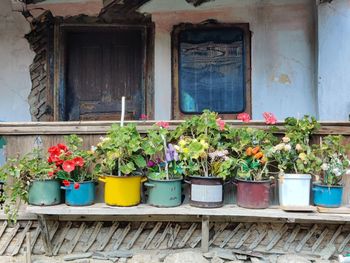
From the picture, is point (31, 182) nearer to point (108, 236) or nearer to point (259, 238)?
point (108, 236)

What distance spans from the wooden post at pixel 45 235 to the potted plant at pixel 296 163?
1501 millimetres

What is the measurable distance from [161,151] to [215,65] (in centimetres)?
139

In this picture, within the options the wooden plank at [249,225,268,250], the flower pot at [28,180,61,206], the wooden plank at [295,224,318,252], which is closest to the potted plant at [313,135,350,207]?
the wooden plank at [295,224,318,252]

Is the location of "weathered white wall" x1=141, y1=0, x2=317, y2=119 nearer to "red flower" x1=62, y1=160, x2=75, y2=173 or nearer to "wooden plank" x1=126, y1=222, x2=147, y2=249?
"wooden plank" x1=126, y1=222, x2=147, y2=249

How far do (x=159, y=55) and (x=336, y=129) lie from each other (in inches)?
69.4

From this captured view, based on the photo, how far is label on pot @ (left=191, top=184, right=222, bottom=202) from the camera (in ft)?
Result: 7.56

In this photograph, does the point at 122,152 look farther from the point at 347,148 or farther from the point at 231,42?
the point at 231,42

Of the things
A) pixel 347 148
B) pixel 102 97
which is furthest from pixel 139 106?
pixel 347 148

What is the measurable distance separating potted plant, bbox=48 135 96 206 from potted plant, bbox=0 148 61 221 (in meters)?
0.06

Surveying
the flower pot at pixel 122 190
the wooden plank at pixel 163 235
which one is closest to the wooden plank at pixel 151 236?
the wooden plank at pixel 163 235

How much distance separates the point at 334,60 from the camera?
3314 millimetres

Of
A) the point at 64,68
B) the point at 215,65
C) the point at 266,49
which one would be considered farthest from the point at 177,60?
the point at 64,68

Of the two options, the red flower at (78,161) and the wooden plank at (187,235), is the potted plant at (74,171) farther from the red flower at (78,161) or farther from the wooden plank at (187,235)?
the wooden plank at (187,235)

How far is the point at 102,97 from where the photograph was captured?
368 cm
